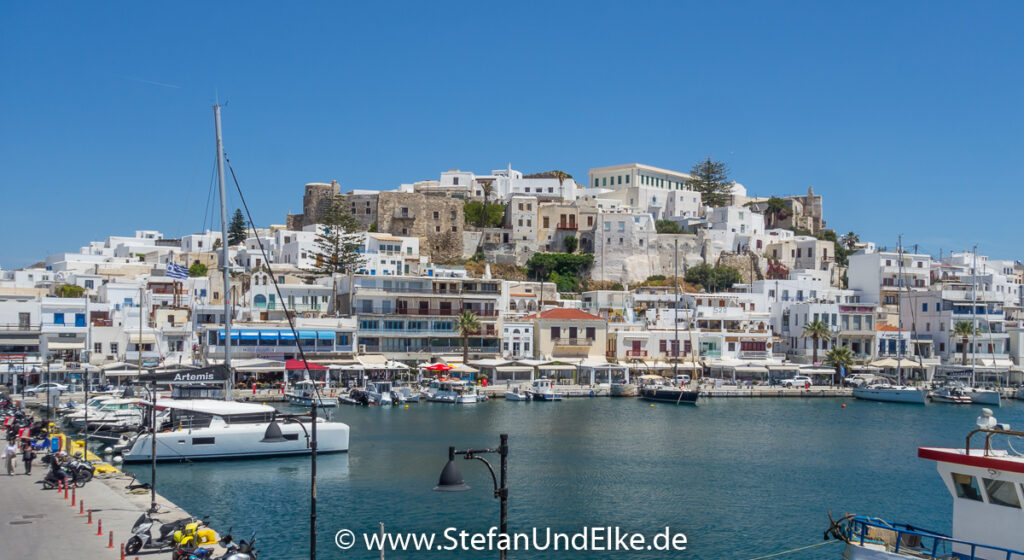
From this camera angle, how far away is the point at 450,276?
80.2 metres

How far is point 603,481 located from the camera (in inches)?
1423

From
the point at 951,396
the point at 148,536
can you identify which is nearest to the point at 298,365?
the point at 148,536

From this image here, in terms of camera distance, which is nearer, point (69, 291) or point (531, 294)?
point (69, 291)

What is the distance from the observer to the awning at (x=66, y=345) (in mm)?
62969

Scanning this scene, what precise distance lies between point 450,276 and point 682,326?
2027 centimetres

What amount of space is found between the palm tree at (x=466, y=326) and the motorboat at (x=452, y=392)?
18.1 feet

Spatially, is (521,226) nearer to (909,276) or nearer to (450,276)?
(450,276)

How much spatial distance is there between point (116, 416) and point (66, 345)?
21.4 m

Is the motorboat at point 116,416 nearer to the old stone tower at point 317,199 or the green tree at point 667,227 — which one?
the old stone tower at point 317,199

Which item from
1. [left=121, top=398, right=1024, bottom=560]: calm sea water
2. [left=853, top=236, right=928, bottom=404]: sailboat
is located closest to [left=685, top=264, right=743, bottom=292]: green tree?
[left=853, top=236, right=928, bottom=404]: sailboat

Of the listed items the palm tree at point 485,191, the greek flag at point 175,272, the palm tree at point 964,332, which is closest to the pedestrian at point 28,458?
the greek flag at point 175,272

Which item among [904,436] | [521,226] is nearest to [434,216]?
[521,226]

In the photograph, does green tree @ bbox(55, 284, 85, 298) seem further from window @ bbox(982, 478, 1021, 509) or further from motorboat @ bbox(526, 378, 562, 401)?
window @ bbox(982, 478, 1021, 509)

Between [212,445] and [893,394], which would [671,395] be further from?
[212,445]
